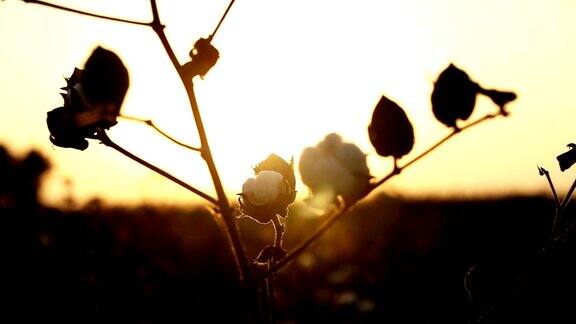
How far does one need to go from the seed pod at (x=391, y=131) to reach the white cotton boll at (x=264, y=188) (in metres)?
0.23

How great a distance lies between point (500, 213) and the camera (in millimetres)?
15531

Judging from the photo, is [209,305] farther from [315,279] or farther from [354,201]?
[354,201]

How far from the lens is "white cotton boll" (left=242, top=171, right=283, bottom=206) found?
1.22 meters

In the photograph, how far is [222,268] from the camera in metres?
10.2

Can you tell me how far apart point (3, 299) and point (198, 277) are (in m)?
3.80

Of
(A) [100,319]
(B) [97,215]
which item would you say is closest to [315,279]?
(B) [97,215]

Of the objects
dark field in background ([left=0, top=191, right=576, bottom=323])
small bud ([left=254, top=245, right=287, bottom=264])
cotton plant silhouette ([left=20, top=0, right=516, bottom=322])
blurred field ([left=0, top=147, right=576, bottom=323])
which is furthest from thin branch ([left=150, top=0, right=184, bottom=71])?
dark field in background ([left=0, top=191, right=576, bottom=323])

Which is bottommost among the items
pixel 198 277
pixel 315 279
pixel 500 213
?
pixel 500 213

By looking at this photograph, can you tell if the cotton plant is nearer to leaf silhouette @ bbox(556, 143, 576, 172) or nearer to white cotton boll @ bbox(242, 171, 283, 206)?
white cotton boll @ bbox(242, 171, 283, 206)

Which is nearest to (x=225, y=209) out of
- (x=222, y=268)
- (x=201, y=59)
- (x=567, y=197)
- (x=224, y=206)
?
(x=224, y=206)

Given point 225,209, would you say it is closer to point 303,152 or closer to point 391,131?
point 303,152

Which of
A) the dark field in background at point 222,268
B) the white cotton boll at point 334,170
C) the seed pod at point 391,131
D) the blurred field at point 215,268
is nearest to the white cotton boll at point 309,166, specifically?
the white cotton boll at point 334,170

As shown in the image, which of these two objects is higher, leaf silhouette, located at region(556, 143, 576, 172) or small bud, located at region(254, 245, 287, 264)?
small bud, located at region(254, 245, 287, 264)

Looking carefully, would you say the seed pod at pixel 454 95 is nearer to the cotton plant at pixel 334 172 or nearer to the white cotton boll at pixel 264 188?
the cotton plant at pixel 334 172
